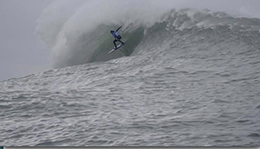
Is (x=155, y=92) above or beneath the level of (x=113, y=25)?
beneath

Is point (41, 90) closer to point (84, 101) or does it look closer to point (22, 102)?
point (22, 102)

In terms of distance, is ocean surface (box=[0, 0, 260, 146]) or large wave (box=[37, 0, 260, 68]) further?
large wave (box=[37, 0, 260, 68])

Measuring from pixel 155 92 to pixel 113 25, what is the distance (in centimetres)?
535

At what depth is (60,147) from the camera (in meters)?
3.94

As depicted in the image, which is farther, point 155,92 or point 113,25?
point 113,25

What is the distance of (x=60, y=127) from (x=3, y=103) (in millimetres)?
1633

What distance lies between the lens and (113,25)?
10.7 meters

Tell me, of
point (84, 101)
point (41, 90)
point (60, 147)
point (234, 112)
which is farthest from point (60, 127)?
point (41, 90)

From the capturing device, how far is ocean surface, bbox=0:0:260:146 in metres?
4.07

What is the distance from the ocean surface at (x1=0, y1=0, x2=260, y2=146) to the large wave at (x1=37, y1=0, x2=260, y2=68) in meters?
0.04

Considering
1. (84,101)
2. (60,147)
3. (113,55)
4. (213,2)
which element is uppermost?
(213,2)

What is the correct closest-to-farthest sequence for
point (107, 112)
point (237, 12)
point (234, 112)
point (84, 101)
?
point (234, 112) → point (107, 112) → point (84, 101) → point (237, 12)

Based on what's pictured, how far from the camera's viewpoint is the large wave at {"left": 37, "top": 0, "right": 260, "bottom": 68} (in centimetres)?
852

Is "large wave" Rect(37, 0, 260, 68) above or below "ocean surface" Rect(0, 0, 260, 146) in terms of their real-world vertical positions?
above
